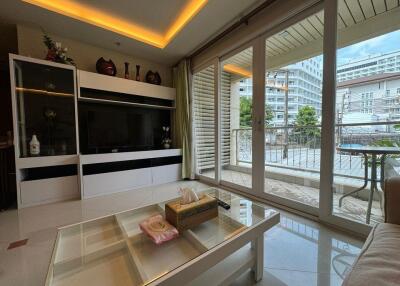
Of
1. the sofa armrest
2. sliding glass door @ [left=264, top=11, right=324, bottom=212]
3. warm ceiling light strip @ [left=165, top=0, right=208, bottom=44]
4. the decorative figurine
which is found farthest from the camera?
the decorative figurine

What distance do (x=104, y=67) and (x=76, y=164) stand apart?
1499 millimetres

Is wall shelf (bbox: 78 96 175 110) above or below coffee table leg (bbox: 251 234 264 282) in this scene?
above

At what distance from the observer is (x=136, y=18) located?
2.45m

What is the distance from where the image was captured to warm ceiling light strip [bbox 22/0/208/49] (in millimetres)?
2133

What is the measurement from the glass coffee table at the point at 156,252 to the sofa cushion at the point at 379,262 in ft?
1.46

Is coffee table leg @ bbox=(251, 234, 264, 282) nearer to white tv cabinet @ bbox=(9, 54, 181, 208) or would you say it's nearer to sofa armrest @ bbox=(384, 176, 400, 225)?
sofa armrest @ bbox=(384, 176, 400, 225)

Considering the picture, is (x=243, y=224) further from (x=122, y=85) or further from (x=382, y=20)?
(x=122, y=85)

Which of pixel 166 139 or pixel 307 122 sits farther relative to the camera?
pixel 166 139

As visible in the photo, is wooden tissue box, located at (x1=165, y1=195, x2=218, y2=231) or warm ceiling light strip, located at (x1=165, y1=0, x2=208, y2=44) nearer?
wooden tissue box, located at (x1=165, y1=195, x2=218, y2=231)

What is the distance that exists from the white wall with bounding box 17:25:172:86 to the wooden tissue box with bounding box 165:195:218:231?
287 centimetres

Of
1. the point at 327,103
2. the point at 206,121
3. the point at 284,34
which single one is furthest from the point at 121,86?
the point at 327,103

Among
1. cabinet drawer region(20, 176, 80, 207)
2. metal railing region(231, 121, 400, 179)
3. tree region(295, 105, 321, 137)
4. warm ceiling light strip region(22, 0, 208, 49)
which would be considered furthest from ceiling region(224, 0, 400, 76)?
cabinet drawer region(20, 176, 80, 207)

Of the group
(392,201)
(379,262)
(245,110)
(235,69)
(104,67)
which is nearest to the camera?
(379,262)

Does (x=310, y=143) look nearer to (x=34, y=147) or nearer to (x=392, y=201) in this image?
(x=392, y=201)
